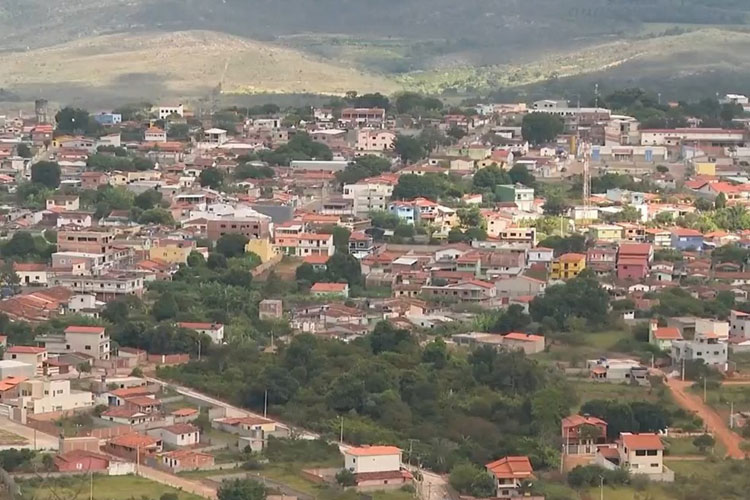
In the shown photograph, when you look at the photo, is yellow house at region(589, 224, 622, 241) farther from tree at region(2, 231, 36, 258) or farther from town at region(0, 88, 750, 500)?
tree at region(2, 231, 36, 258)

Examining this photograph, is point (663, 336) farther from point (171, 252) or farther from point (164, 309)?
point (171, 252)

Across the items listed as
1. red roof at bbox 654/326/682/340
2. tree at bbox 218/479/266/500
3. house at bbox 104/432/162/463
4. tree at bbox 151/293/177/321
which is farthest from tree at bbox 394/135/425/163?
tree at bbox 218/479/266/500

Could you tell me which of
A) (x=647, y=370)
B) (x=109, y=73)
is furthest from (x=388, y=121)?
(x=647, y=370)

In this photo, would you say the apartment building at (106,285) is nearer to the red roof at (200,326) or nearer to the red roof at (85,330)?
the red roof at (200,326)

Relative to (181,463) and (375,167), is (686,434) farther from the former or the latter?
(375,167)

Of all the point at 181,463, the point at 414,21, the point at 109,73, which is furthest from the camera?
the point at 414,21

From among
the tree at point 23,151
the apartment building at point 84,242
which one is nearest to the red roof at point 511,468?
the apartment building at point 84,242

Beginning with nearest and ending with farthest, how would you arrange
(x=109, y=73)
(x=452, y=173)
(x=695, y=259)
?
1. (x=695, y=259)
2. (x=452, y=173)
3. (x=109, y=73)
